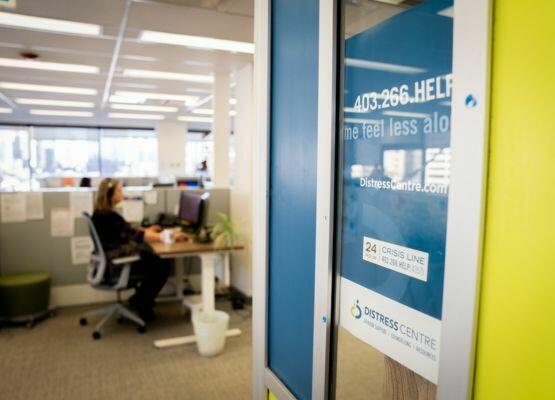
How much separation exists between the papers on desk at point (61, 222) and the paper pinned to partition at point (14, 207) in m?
0.25

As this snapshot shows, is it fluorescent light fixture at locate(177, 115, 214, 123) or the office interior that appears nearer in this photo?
the office interior

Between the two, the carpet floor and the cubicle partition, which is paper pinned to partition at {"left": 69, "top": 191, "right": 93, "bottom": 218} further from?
the carpet floor

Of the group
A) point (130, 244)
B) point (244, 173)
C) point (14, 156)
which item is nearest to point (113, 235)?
point (130, 244)

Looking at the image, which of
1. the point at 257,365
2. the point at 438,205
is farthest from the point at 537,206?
the point at 257,365

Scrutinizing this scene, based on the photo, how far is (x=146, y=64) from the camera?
4.56m

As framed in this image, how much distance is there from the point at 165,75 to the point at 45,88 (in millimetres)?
2270

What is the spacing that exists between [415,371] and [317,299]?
346mm

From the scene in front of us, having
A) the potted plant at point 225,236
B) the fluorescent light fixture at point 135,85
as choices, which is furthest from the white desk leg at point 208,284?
the fluorescent light fixture at point 135,85

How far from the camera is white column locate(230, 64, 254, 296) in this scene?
168 inches

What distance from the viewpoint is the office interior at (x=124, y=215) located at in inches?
112

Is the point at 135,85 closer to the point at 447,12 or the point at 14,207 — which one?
the point at 14,207

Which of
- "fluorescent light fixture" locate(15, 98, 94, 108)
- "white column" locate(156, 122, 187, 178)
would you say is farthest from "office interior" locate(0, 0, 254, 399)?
"white column" locate(156, 122, 187, 178)

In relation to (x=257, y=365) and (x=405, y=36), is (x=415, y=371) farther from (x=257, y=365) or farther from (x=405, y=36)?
A: (x=257, y=365)

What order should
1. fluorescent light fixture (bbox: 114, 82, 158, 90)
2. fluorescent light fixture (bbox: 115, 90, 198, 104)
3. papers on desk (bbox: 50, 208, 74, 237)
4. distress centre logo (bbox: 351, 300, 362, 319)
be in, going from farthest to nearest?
fluorescent light fixture (bbox: 115, 90, 198, 104)
fluorescent light fixture (bbox: 114, 82, 158, 90)
papers on desk (bbox: 50, 208, 74, 237)
distress centre logo (bbox: 351, 300, 362, 319)
